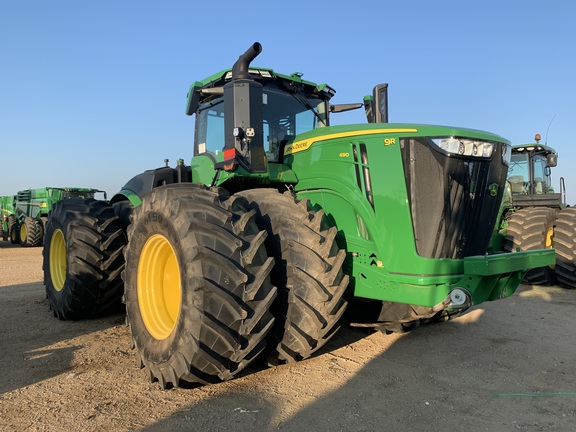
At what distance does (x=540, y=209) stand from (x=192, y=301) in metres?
7.76

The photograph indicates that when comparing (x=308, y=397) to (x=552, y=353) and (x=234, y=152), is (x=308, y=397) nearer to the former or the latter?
(x=234, y=152)

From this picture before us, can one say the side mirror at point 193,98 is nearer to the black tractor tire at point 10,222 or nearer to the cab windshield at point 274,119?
the cab windshield at point 274,119

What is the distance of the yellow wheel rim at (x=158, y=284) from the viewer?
3.76 metres

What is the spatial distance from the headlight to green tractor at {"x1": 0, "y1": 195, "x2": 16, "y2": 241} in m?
25.4

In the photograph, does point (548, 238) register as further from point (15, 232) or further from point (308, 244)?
point (15, 232)

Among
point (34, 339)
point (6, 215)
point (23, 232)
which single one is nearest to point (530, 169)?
point (34, 339)

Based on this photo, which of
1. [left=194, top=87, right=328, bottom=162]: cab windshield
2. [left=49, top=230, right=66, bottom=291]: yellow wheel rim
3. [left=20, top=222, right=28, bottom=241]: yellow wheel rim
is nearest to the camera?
[left=194, top=87, right=328, bottom=162]: cab windshield

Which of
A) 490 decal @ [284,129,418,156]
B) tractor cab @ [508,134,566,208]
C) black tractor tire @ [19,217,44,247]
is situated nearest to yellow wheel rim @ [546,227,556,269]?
tractor cab @ [508,134,566,208]

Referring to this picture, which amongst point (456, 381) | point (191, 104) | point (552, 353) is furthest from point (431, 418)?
point (191, 104)

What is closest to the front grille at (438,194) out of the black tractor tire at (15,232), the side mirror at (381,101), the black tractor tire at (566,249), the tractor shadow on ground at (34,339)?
the side mirror at (381,101)

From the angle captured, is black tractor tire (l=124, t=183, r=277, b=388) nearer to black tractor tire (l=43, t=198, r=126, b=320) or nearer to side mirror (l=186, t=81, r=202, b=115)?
side mirror (l=186, t=81, r=202, b=115)

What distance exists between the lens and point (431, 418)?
9.37ft

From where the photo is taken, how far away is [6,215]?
24750 millimetres

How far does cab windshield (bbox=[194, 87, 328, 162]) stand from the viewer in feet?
15.1
